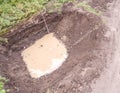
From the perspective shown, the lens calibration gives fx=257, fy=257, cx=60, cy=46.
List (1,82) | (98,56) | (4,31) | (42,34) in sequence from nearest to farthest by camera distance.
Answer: (1,82) < (98,56) < (4,31) < (42,34)

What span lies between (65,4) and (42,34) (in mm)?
1465

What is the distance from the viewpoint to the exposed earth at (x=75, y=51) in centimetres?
747

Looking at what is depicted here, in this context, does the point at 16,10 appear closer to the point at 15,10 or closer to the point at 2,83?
the point at 15,10

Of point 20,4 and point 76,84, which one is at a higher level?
point 20,4

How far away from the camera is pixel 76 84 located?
7.41 meters

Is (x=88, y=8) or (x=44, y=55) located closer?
(x=44, y=55)

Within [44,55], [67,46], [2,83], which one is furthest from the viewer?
[67,46]

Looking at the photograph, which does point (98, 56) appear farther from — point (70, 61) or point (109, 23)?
point (109, 23)

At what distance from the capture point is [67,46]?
894 centimetres

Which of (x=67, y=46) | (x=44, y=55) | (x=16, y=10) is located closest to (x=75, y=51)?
(x=67, y=46)

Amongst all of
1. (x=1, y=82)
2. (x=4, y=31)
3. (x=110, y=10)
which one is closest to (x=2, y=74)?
(x=1, y=82)

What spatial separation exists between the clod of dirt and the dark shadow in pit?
6.4 inches

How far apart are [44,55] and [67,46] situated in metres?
0.86

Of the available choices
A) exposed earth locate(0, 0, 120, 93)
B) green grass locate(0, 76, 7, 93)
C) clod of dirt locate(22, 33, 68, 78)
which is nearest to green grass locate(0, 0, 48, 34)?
exposed earth locate(0, 0, 120, 93)
